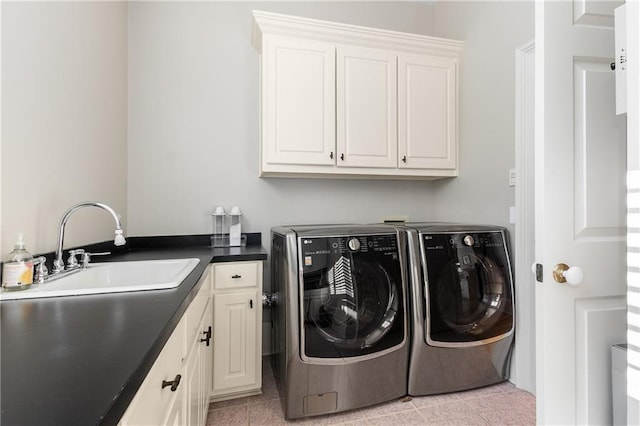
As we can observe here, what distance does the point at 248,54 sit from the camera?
7.71 feet

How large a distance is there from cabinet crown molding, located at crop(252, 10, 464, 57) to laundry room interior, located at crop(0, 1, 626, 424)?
158 millimetres

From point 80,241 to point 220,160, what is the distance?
40.8 inches

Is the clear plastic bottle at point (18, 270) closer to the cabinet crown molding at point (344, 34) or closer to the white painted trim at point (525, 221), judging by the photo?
the cabinet crown molding at point (344, 34)

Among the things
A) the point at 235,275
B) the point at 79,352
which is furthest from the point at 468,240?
the point at 79,352

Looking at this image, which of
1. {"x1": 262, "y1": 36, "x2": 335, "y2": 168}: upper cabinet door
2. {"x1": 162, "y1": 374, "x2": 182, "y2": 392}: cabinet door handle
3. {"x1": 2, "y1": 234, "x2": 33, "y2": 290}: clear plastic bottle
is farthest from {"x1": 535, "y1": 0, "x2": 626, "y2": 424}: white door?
{"x1": 2, "y1": 234, "x2": 33, "y2": 290}: clear plastic bottle

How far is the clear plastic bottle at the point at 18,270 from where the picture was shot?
947mm

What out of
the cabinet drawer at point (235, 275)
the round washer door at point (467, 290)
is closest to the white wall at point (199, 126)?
the cabinet drawer at point (235, 275)

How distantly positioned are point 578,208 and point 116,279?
6.19 ft

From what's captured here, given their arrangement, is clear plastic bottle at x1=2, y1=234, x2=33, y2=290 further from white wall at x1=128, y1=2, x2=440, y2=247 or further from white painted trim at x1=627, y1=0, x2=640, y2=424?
white painted trim at x1=627, y1=0, x2=640, y2=424

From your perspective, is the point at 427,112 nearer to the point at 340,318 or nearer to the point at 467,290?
the point at 467,290

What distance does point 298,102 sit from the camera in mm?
2061

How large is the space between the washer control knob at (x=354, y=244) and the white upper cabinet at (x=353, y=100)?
0.66 meters

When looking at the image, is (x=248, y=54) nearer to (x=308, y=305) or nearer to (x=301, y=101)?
(x=301, y=101)

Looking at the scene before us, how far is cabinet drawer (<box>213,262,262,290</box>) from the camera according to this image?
1698 millimetres
